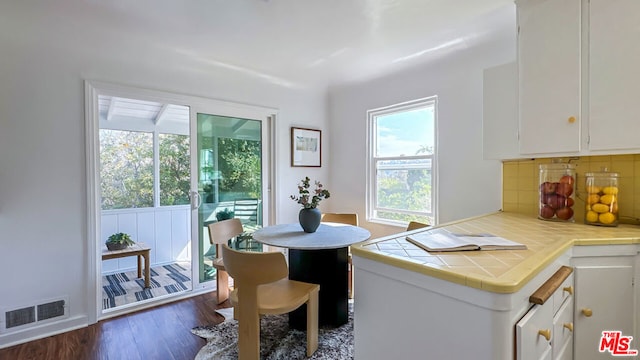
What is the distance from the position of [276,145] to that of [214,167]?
2.59ft

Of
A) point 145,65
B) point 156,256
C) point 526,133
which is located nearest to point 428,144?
point 526,133

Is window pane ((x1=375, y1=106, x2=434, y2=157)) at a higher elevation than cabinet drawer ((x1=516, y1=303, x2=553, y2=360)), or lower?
higher

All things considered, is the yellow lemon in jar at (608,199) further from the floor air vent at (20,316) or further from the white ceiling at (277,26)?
the floor air vent at (20,316)

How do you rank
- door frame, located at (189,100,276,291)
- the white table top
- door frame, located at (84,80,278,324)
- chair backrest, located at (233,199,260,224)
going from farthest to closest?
1. chair backrest, located at (233,199,260,224)
2. door frame, located at (189,100,276,291)
3. door frame, located at (84,80,278,324)
4. the white table top

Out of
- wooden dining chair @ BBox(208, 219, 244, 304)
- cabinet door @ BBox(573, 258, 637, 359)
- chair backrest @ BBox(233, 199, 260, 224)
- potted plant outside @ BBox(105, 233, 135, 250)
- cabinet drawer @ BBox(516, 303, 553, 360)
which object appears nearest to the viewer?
cabinet drawer @ BBox(516, 303, 553, 360)

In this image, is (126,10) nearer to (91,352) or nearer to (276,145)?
(276,145)

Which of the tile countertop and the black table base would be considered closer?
the tile countertop

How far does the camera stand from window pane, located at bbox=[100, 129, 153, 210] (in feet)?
13.3

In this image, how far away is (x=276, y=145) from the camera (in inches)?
140

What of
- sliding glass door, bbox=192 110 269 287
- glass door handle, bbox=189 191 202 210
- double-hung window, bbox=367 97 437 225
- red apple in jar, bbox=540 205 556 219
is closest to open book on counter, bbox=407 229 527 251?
red apple in jar, bbox=540 205 556 219

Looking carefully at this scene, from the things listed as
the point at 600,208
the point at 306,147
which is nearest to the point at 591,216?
the point at 600,208

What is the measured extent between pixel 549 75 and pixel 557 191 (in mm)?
734

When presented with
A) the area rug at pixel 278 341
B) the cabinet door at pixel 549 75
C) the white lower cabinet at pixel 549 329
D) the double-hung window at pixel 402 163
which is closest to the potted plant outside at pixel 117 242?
the area rug at pixel 278 341

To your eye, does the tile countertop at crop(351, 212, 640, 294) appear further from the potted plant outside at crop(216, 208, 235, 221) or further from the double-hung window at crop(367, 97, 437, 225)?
the potted plant outside at crop(216, 208, 235, 221)
